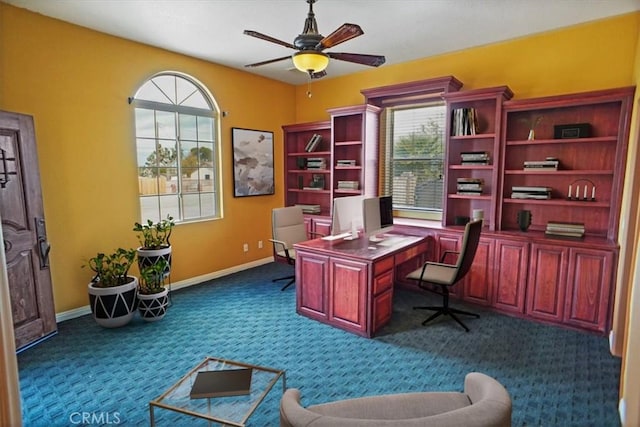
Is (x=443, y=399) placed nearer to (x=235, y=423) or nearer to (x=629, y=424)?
(x=235, y=423)

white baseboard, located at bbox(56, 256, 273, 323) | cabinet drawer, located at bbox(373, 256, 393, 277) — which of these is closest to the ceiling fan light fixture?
cabinet drawer, located at bbox(373, 256, 393, 277)

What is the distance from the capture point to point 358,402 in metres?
1.38

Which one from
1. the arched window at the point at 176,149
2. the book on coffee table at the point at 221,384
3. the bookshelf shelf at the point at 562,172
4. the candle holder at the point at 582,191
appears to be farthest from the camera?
the arched window at the point at 176,149

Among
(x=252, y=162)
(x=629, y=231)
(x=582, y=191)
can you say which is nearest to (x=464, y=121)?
(x=582, y=191)

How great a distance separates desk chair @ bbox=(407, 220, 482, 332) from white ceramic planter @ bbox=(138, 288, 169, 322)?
96.0 inches

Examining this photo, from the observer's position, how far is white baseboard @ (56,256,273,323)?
136 inches

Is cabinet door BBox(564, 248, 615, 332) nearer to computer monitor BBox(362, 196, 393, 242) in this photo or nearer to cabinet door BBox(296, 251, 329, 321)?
computer monitor BBox(362, 196, 393, 242)

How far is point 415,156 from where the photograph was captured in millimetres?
4668

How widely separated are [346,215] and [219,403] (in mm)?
2374

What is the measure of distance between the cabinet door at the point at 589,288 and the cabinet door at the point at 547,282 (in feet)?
0.20

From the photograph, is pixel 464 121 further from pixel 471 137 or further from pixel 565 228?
pixel 565 228

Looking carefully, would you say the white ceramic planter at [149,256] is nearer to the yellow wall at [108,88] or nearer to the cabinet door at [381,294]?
the yellow wall at [108,88]

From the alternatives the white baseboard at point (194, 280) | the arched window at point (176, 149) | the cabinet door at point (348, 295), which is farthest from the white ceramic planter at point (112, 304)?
the cabinet door at point (348, 295)

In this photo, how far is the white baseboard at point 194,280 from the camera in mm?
3460
